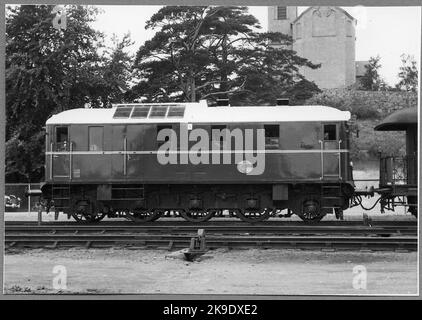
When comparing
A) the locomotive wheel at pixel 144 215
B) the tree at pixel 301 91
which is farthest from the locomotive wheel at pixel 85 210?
the tree at pixel 301 91

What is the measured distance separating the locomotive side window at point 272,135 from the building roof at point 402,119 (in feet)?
9.11

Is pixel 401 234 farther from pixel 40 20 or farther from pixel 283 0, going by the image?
pixel 40 20

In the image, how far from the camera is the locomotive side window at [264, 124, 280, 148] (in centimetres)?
1539

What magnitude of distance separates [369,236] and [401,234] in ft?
2.68

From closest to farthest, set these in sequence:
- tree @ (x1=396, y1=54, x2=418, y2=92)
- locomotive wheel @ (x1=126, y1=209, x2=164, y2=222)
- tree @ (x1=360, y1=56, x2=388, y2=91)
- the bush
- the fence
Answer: tree @ (x1=396, y1=54, x2=418, y2=92) → locomotive wheel @ (x1=126, y1=209, x2=164, y2=222) → the bush → the fence → tree @ (x1=360, y1=56, x2=388, y2=91)

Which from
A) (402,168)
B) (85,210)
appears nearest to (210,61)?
(85,210)

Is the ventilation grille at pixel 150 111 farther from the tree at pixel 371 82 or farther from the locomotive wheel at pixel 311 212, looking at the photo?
the tree at pixel 371 82

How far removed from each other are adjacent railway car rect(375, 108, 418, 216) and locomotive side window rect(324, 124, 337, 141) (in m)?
1.20

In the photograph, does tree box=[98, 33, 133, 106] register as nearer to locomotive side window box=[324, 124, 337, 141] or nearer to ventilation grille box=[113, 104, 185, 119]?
ventilation grille box=[113, 104, 185, 119]

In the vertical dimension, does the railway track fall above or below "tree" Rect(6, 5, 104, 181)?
below

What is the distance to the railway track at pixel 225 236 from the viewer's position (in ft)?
40.5

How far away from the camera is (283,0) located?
305 inches

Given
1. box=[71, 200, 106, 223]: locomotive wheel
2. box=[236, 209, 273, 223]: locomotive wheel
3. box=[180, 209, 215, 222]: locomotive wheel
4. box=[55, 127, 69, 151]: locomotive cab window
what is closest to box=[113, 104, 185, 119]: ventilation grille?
box=[55, 127, 69, 151]: locomotive cab window
